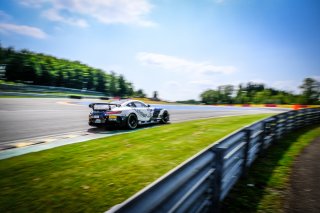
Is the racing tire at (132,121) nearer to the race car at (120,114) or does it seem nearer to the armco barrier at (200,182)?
the race car at (120,114)

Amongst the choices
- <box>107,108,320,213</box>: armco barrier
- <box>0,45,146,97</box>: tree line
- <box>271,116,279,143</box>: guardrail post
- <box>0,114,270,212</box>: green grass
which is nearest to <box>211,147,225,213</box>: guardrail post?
<box>107,108,320,213</box>: armco barrier

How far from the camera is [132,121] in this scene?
11.3 m

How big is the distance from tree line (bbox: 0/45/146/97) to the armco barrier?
2252 inches

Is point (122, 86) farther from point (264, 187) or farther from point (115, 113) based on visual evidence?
point (264, 187)

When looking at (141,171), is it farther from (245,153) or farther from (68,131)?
(68,131)

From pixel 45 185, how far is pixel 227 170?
338 centimetres

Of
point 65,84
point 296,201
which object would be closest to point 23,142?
point 296,201

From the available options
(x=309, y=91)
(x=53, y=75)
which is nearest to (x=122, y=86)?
(x=53, y=75)

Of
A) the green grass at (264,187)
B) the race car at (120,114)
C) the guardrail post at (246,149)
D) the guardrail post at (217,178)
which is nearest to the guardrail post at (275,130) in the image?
the green grass at (264,187)

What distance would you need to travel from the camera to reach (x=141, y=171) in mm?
5070

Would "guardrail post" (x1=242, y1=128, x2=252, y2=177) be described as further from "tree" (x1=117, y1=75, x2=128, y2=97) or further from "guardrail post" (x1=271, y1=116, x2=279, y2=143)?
"tree" (x1=117, y1=75, x2=128, y2=97)

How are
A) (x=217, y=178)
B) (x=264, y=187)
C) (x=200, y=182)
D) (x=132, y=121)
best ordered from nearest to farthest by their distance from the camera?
(x=200, y=182), (x=217, y=178), (x=264, y=187), (x=132, y=121)

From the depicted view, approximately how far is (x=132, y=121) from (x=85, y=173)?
6473 millimetres

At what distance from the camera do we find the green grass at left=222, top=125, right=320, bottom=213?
138 inches
